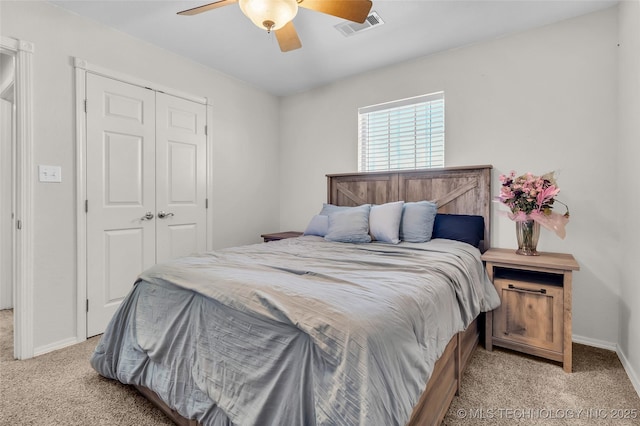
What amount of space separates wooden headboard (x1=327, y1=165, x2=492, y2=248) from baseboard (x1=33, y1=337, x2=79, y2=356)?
2.65m

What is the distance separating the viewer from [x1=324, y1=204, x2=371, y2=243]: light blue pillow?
8.74 ft

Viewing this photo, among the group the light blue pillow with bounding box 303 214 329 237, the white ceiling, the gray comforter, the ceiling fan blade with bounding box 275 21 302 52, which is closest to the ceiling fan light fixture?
the ceiling fan blade with bounding box 275 21 302 52

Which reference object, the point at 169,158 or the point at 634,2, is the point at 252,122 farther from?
the point at 634,2

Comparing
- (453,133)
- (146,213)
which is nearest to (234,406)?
(146,213)

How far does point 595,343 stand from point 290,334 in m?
2.61

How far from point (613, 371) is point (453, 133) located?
2.11 meters

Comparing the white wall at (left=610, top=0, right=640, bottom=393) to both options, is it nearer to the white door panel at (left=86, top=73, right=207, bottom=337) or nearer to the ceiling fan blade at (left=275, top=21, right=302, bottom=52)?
the ceiling fan blade at (left=275, top=21, right=302, bottom=52)

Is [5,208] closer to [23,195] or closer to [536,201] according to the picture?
[23,195]

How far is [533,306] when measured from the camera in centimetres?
211

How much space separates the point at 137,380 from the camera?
5.30 feet

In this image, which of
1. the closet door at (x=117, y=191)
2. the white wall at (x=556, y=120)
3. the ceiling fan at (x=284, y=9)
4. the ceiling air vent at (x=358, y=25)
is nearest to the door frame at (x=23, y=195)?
the closet door at (x=117, y=191)

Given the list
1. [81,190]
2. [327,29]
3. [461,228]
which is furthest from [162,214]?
[461,228]

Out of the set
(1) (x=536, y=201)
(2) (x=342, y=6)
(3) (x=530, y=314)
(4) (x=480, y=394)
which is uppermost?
(2) (x=342, y=6)

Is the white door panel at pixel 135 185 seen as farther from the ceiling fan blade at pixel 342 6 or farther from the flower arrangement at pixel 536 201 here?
the flower arrangement at pixel 536 201
